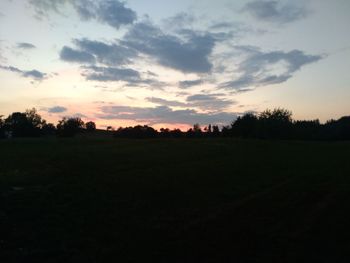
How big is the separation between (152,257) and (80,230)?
11.3ft

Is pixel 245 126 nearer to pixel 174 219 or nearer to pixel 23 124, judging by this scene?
pixel 23 124

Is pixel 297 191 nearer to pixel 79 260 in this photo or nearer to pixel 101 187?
pixel 101 187

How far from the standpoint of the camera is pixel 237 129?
128500 millimetres

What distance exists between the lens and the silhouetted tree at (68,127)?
435 feet

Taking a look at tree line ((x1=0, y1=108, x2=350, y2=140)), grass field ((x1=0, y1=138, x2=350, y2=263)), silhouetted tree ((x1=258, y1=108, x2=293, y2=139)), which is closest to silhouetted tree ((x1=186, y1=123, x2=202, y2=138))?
tree line ((x1=0, y1=108, x2=350, y2=140))

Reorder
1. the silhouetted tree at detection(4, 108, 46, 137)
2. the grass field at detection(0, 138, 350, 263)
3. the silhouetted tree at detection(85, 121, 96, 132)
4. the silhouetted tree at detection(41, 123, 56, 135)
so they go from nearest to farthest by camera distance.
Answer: the grass field at detection(0, 138, 350, 263)
the silhouetted tree at detection(4, 108, 46, 137)
the silhouetted tree at detection(41, 123, 56, 135)
the silhouetted tree at detection(85, 121, 96, 132)

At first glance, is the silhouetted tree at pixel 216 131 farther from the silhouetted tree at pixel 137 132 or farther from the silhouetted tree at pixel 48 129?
the silhouetted tree at pixel 48 129

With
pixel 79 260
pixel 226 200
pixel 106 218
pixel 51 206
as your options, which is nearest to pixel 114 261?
pixel 79 260

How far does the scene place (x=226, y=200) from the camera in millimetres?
17859

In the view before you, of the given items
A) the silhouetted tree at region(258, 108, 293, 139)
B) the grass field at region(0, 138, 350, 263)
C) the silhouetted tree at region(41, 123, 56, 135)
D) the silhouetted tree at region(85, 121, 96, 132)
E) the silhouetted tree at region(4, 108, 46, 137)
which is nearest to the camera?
the grass field at region(0, 138, 350, 263)

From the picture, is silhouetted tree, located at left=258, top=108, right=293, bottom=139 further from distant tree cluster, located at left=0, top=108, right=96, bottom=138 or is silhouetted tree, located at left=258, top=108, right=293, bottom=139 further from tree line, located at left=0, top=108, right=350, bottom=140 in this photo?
distant tree cluster, located at left=0, top=108, right=96, bottom=138

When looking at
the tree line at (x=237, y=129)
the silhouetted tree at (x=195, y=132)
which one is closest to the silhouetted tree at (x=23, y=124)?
the tree line at (x=237, y=129)

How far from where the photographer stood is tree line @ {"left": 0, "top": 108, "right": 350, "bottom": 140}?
114938mm

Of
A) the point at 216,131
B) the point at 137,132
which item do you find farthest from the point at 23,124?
the point at 216,131
